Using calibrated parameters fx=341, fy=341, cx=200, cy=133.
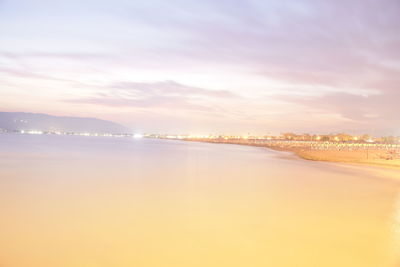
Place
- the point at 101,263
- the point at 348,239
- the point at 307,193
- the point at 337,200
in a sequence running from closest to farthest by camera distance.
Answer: the point at 101,263, the point at 348,239, the point at 337,200, the point at 307,193

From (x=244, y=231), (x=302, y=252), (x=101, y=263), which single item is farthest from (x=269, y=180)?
(x=101, y=263)

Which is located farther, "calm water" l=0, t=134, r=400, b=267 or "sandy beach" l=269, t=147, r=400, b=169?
"sandy beach" l=269, t=147, r=400, b=169

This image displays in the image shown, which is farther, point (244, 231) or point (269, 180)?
point (269, 180)

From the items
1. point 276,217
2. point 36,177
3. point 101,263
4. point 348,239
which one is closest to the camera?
point 101,263

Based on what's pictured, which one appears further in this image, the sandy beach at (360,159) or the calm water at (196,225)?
the sandy beach at (360,159)

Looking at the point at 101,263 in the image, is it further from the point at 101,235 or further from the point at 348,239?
the point at 348,239

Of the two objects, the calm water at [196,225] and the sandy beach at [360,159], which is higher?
the sandy beach at [360,159]

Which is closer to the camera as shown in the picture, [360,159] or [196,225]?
[196,225]

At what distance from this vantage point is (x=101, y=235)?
6.61 meters

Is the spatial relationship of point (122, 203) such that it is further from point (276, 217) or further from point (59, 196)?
point (276, 217)

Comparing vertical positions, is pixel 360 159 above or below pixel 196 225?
above

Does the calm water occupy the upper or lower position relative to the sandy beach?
lower

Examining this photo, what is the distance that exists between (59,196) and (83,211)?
2.73 meters

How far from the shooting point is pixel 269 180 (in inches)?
625
